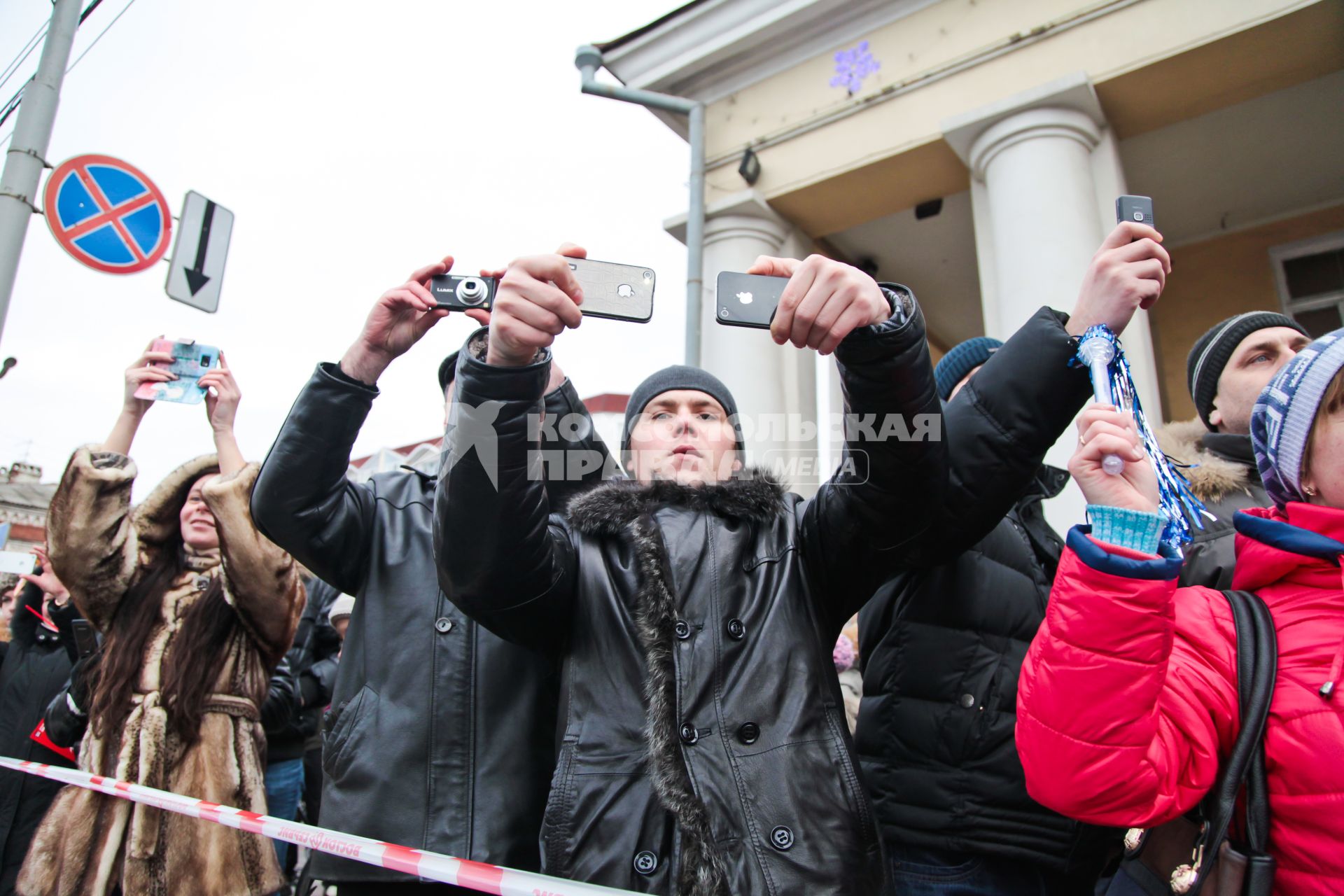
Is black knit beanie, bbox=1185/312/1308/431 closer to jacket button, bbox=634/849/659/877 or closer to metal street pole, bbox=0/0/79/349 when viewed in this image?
jacket button, bbox=634/849/659/877

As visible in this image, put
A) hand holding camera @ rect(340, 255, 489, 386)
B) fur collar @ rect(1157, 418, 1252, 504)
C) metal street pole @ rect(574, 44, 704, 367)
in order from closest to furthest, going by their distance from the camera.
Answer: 1. hand holding camera @ rect(340, 255, 489, 386)
2. fur collar @ rect(1157, 418, 1252, 504)
3. metal street pole @ rect(574, 44, 704, 367)

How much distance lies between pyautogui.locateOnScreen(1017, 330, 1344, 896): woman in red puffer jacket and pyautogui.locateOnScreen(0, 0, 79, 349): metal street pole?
5.65m

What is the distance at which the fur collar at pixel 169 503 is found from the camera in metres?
2.77

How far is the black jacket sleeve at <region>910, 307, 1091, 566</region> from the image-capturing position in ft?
4.92

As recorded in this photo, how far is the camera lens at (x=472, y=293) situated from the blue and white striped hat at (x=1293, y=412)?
142cm

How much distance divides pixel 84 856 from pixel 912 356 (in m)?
2.82

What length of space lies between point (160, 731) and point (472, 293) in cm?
200

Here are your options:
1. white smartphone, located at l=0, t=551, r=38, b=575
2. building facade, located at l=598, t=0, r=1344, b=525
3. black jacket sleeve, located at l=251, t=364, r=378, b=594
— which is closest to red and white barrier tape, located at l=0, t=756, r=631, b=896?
black jacket sleeve, located at l=251, t=364, r=378, b=594

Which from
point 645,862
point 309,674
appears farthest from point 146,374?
point 645,862

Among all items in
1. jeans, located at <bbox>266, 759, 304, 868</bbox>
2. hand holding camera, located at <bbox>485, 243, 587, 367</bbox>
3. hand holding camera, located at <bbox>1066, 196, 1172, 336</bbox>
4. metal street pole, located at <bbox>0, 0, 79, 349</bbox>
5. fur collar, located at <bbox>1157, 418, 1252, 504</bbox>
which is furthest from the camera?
metal street pole, located at <bbox>0, 0, 79, 349</bbox>

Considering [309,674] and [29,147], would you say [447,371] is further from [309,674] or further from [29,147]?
[29,147]

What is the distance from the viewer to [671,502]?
166cm

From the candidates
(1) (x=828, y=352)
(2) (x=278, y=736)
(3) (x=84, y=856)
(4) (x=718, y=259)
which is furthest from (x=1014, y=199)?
(3) (x=84, y=856)

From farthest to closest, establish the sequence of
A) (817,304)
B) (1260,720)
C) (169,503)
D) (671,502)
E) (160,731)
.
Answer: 1. (169,503)
2. (160,731)
3. (671,502)
4. (817,304)
5. (1260,720)
